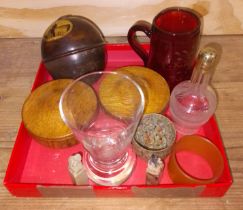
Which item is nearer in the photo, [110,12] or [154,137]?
[154,137]

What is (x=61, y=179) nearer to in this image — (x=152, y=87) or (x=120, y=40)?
(x=152, y=87)

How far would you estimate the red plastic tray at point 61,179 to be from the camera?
0.44m

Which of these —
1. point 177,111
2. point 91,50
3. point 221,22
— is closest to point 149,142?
point 177,111

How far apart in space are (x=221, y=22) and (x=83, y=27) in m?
0.32

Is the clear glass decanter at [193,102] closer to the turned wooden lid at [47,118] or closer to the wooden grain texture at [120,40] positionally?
the wooden grain texture at [120,40]

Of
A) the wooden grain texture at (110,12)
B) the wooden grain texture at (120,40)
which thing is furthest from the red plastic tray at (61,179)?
the wooden grain texture at (110,12)

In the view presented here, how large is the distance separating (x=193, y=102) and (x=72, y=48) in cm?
22

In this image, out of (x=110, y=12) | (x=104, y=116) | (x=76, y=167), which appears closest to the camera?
(x=76, y=167)

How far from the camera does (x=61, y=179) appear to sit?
1.64 ft

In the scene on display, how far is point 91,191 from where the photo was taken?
0.45m

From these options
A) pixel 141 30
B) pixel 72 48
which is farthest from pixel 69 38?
pixel 141 30

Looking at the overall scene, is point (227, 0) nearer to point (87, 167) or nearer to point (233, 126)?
point (233, 126)

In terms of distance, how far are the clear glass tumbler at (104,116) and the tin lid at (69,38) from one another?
55mm

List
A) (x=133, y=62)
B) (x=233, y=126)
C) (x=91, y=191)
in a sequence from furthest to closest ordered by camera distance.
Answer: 1. (x=133, y=62)
2. (x=233, y=126)
3. (x=91, y=191)
